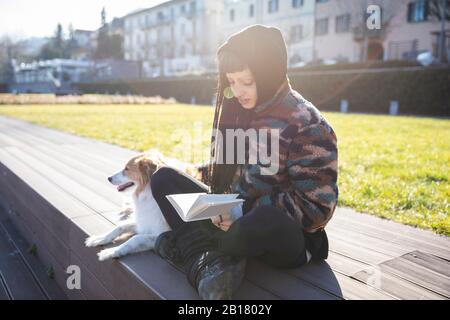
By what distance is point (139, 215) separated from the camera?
285cm

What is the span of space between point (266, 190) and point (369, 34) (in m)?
27.5

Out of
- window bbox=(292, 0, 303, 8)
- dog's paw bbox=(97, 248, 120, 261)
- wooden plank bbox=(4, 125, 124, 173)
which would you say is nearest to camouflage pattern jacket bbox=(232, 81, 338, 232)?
dog's paw bbox=(97, 248, 120, 261)

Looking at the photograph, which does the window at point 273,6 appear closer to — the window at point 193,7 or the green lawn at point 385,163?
the green lawn at point 385,163

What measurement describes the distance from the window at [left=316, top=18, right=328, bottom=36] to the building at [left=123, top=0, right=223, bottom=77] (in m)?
18.3

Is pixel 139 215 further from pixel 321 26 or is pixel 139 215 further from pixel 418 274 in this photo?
pixel 321 26

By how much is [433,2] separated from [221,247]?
2754cm

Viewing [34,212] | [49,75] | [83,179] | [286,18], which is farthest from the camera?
[49,75]

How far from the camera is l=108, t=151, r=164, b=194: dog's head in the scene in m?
2.96

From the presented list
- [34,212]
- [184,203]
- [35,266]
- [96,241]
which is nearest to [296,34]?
[34,212]

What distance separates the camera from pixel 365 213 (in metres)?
3.69

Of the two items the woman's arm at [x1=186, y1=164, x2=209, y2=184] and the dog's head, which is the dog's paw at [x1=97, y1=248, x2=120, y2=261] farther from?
the woman's arm at [x1=186, y1=164, x2=209, y2=184]

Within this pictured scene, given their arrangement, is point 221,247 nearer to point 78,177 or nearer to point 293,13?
point 78,177

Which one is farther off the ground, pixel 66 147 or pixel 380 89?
pixel 380 89
